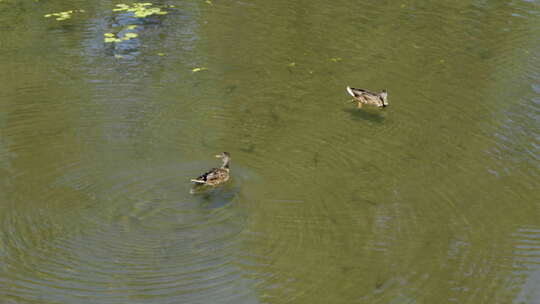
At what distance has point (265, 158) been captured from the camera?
9.98m

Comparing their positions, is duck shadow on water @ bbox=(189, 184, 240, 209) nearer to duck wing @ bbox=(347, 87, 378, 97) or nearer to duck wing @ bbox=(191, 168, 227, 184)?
duck wing @ bbox=(191, 168, 227, 184)

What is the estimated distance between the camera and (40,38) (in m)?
13.8

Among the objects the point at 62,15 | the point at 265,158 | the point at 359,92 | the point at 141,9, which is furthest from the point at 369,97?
the point at 62,15

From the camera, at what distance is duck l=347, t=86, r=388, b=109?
1149cm

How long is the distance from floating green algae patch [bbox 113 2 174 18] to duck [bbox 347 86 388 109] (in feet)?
19.9

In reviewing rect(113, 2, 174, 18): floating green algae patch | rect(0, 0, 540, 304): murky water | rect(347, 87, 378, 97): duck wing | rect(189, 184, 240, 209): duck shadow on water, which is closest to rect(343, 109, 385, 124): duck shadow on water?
rect(0, 0, 540, 304): murky water

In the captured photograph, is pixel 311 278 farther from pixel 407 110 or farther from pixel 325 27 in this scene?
pixel 325 27

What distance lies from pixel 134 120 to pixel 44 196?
2.46 m

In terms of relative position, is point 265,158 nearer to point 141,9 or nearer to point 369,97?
point 369,97

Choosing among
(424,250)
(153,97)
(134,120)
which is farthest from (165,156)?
(424,250)

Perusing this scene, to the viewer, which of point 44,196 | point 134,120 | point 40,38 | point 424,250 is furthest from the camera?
point 40,38

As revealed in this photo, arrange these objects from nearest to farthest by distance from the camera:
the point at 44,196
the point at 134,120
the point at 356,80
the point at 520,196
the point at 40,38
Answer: the point at 44,196, the point at 520,196, the point at 134,120, the point at 356,80, the point at 40,38

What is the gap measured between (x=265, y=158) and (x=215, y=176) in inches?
50.9

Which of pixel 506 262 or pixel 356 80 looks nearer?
pixel 506 262
